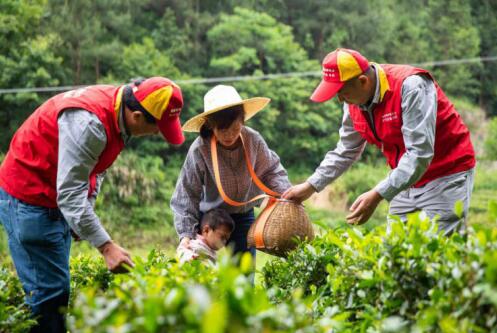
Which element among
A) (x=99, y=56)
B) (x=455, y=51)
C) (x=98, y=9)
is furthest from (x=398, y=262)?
(x=455, y=51)

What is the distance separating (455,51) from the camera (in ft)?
86.8

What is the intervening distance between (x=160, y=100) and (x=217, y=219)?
98cm

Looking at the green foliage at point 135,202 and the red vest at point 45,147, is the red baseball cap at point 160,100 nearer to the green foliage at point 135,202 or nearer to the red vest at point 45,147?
the red vest at point 45,147

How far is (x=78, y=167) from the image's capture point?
305 cm

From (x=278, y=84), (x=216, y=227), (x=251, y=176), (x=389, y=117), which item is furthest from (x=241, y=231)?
(x=278, y=84)

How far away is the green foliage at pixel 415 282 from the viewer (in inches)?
76.5

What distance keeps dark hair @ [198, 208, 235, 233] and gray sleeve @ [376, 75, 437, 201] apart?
0.98 meters

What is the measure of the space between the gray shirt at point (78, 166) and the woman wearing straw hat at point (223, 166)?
2.78 ft

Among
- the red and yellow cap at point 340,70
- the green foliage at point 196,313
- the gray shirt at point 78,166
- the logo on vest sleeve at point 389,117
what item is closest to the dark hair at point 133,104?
the gray shirt at point 78,166

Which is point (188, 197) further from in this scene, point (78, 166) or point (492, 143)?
point (492, 143)

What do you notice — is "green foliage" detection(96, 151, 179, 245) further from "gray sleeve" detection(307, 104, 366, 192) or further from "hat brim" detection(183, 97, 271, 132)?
"gray sleeve" detection(307, 104, 366, 192)

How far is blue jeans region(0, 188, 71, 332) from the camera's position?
10.7 feet

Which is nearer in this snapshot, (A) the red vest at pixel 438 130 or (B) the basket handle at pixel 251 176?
(A) the red vest at pixel 438 130

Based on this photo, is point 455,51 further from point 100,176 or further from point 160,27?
point 100,176
